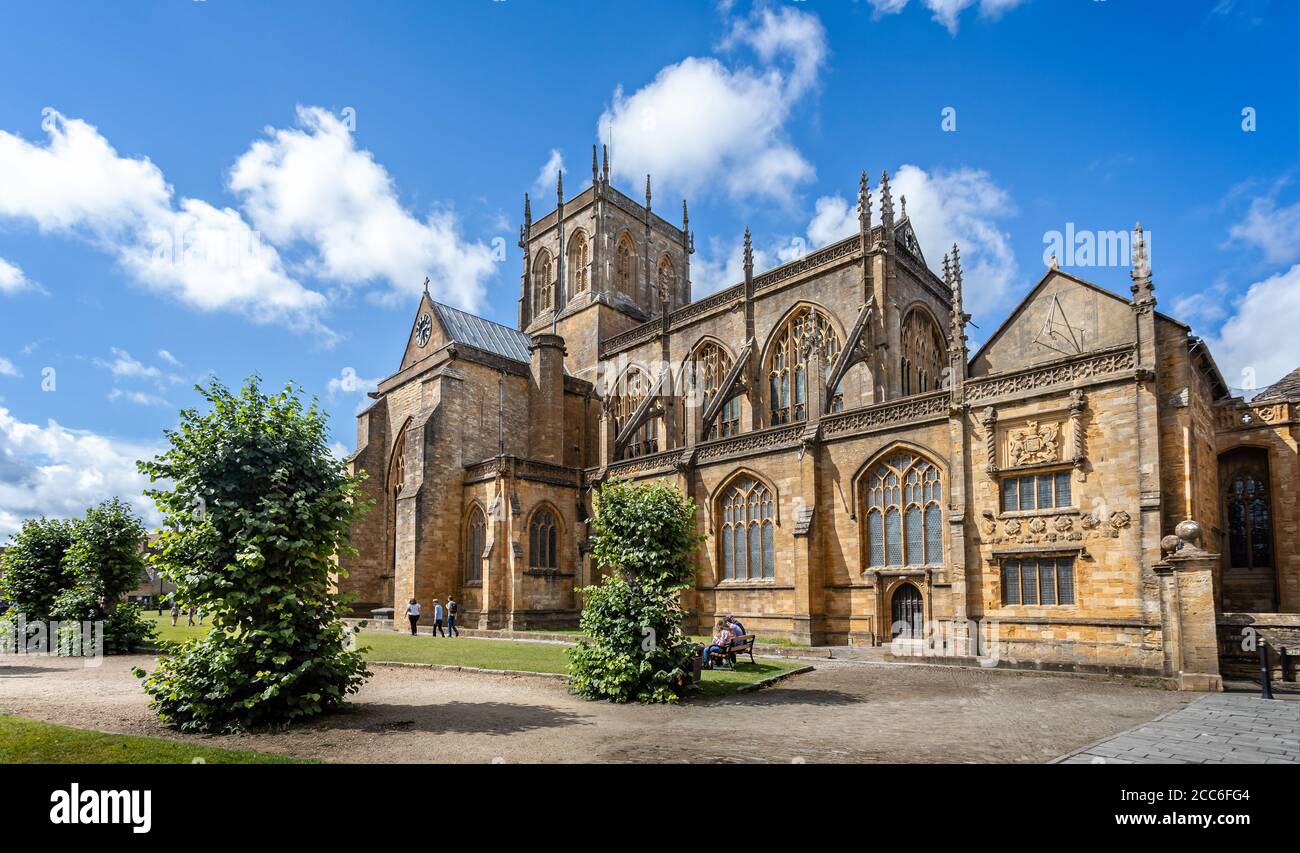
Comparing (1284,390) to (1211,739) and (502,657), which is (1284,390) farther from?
(502,657)

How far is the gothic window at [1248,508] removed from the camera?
21.3m

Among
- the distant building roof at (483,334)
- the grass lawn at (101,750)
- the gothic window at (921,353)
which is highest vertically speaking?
the distant building roof at (483,334)

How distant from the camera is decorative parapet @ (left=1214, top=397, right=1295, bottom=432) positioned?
824 inches

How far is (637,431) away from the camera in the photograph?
122 feet

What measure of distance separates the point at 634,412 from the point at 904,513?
18460mm

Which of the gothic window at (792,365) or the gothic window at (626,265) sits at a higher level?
the gothic window at (626,265)

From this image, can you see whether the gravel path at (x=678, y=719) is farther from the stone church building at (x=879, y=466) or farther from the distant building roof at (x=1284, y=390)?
the distant building roof at (x=1284, y=390)

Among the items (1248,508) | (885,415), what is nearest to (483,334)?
(885,415)

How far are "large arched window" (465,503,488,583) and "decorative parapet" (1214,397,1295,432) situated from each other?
87.2ft

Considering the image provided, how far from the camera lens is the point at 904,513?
71.0 feet

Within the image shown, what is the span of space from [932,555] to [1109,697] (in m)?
8.29

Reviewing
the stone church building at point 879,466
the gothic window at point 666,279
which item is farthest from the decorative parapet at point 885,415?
the gothic window at point 666,279

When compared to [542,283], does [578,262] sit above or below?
above

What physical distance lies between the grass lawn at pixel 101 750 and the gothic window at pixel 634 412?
92.6 ft
